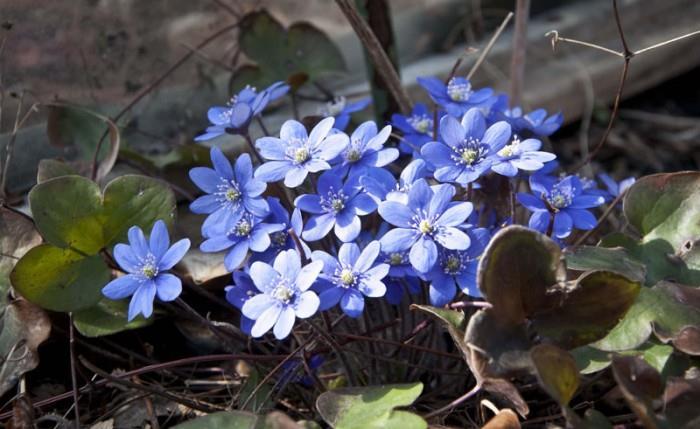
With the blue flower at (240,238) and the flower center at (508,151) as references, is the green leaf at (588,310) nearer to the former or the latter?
the flower center at (508,151)

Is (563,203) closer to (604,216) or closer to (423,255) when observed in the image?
(604,216)

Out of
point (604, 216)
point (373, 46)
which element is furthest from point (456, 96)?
point (604, 216)

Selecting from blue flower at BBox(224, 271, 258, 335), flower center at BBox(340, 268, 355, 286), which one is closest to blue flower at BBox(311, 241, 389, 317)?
flower center at BBox(340, 268, 355, 286)

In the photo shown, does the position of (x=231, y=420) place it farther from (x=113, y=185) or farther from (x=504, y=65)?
(x=504, y=65)

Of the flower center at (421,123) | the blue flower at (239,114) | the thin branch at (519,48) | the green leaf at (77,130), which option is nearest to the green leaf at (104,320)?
the blue flower at (239,114)

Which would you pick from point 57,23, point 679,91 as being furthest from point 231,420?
point 679,91
